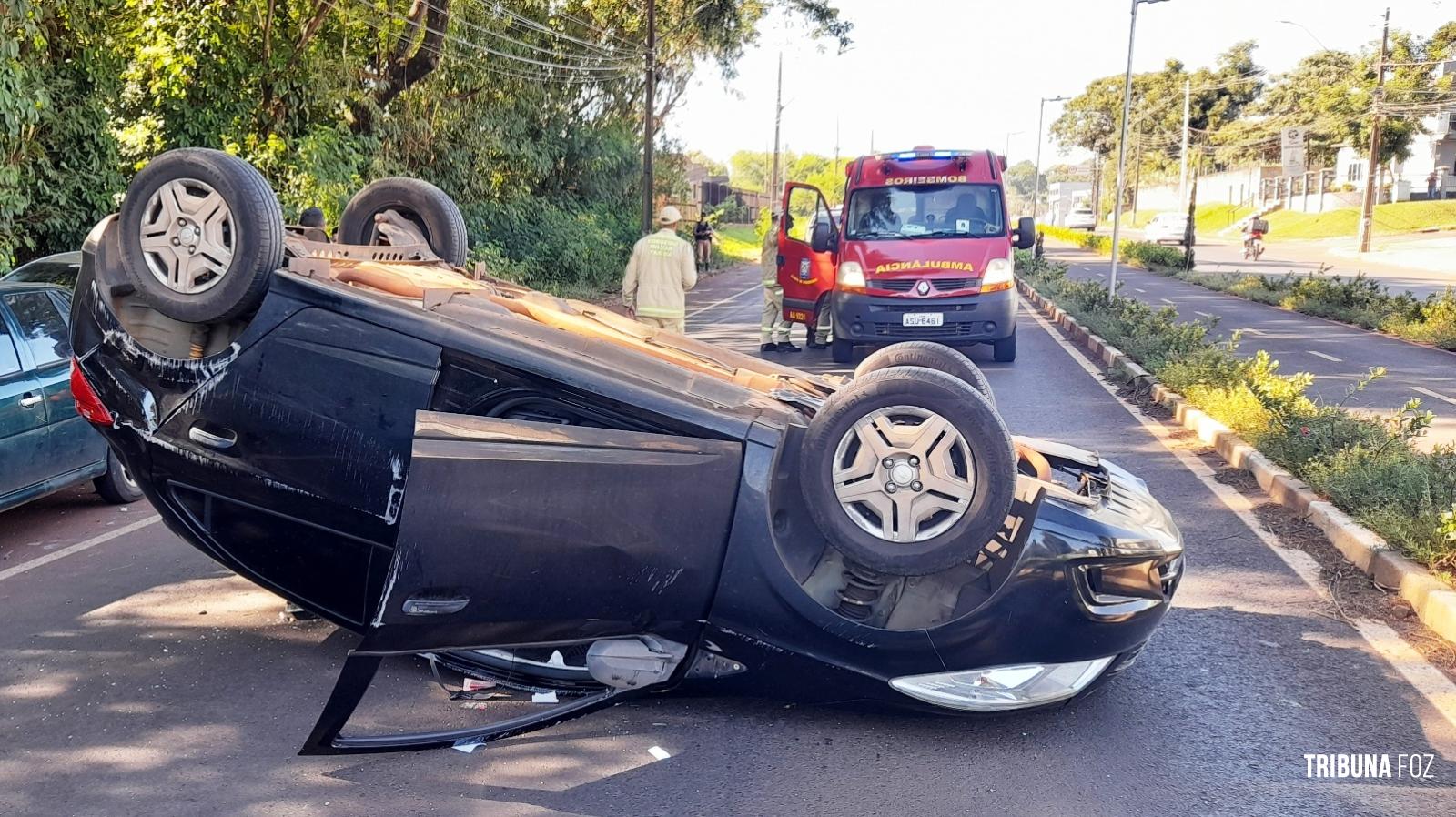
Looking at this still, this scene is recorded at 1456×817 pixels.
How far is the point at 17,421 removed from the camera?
628cm

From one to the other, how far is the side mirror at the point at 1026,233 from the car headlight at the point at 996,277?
756mm

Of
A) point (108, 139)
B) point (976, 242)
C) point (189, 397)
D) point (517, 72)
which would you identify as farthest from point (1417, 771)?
point (517, 72)

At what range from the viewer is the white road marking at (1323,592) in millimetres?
4445

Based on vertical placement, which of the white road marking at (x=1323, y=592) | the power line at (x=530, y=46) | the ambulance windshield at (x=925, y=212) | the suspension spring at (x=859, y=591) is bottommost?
the white road marking at (x=1323, y=592)

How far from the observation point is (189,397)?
400cm

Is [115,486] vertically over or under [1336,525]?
under

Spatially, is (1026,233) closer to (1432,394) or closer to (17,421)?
(1432,394)

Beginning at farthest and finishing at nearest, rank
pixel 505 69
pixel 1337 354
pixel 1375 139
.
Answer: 1. pixel 1375 139
2. pixel 505 69
3. pixel 1337 354

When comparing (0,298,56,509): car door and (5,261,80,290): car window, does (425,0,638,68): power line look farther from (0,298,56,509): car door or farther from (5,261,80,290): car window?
(0,298,56,509): car door

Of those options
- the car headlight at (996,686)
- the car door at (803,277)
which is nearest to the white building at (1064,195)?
the car door at (803,277)

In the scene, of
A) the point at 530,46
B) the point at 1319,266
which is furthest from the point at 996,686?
the point at 1319,266

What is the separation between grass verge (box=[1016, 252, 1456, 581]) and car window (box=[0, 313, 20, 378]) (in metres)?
7.46

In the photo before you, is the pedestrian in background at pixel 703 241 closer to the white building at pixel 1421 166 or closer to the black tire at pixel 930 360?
the black tire at pixel 930 360

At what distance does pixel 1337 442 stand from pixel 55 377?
8.11 m
